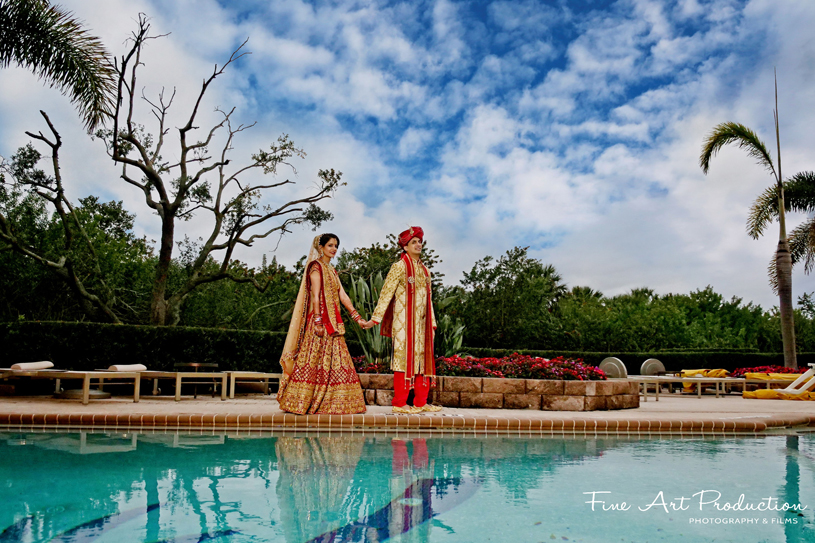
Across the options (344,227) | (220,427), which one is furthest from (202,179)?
(220,427)

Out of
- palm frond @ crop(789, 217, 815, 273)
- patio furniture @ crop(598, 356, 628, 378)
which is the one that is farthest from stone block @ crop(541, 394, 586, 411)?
palm frond @ crop(789, 217, 815, 273)

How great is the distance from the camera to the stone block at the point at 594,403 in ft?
27.6

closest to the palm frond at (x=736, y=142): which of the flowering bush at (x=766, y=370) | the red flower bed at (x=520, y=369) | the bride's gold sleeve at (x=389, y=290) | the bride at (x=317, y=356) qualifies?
the flowering bush at (x=766, y=370)

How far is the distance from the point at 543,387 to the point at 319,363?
11.0ft

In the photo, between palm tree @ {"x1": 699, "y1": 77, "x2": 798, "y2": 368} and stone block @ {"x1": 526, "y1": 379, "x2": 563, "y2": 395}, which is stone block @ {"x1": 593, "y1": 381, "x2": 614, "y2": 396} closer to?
stone block @ {"x1": 526, "y1": 379, "x2": 563, "y2": 395}

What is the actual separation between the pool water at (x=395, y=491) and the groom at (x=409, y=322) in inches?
58.2

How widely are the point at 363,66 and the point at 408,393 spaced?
7285mm

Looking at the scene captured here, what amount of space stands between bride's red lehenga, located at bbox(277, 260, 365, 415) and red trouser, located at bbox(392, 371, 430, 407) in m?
0.52

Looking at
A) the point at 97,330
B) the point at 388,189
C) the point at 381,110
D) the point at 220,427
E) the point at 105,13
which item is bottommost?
the point at 220,427

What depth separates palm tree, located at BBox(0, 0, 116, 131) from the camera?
9.36 metres

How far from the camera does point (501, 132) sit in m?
12.5

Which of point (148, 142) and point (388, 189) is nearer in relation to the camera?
point (388, 189)

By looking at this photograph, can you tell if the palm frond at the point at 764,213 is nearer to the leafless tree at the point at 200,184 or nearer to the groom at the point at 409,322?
the leafless tree at the point at 200,184

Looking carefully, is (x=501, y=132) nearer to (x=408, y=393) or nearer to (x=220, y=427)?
(x=408, y=393)
